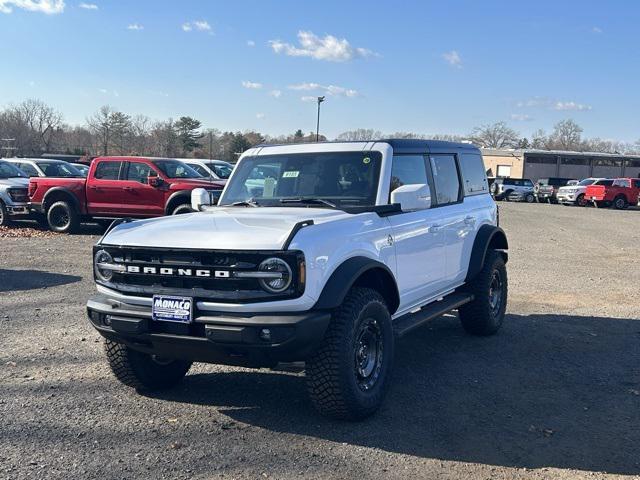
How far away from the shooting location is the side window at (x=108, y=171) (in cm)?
1552

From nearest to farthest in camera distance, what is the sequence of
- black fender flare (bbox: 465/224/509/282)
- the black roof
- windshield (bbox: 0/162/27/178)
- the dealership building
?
the black roof → black fender flare (bbox: 465/224/509/282) → windshield (bbox: 0/162/27/178) → the dealership building

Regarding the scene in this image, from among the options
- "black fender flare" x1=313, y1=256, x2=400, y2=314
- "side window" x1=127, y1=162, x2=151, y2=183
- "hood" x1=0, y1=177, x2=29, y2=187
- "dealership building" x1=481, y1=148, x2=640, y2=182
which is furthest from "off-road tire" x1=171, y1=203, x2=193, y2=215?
"dealership building" x1=481, y1=148, x2=640, y2=182

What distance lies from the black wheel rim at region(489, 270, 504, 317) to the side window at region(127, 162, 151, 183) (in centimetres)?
1010

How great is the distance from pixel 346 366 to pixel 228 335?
2.76 feet

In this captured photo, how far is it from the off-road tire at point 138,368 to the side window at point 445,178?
9.82ft

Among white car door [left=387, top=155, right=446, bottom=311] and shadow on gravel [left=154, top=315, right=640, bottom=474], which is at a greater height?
white car door [left=387, top=155, right=446, bottom=311]

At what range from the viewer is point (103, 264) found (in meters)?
4.69

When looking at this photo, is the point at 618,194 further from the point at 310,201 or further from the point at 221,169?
the point at 310,201

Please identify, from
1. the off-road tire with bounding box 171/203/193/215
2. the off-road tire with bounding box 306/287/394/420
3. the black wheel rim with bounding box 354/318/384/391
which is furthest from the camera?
the off-road tire with bounding box 171/203/193/215

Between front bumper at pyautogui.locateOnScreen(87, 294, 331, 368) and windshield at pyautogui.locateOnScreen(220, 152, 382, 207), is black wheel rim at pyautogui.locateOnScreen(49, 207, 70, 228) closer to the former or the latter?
windshield at pyautogui.locateOnScreen(220, 152, 382, 207)

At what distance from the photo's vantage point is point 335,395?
171 inches

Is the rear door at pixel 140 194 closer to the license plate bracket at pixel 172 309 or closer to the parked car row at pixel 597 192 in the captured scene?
the license plate bracket at pixel 172 309

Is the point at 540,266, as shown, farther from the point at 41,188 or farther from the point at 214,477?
the point at 41,188

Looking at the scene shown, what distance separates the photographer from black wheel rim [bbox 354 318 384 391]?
4.63 m
